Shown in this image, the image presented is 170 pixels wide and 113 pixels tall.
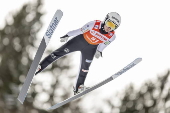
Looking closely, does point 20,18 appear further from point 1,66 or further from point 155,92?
point 155,92

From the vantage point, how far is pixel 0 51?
36.4 m

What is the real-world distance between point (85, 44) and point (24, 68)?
26.4 m

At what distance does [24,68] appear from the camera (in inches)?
1368

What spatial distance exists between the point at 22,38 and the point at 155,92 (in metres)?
14.9

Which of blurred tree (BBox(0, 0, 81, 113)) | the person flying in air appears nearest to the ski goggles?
the person flying in air

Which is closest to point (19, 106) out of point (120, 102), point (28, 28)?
point (28, 28)

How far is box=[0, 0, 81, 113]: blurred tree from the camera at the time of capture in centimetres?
3431

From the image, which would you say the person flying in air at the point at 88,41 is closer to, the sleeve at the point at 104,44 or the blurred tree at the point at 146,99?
the sleeve at the point at 104,44

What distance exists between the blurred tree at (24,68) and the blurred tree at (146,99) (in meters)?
4.63

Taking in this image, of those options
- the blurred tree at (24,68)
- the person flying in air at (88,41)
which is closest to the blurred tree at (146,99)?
the blurred tree at (24,68)

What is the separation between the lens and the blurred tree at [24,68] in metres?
34.3

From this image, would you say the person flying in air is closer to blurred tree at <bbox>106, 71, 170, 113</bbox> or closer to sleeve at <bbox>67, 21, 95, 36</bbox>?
sleeve at <bbox>67, 21, 95, 36</bbox>

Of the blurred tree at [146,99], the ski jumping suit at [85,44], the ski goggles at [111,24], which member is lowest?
the blurred tree at [146,99]

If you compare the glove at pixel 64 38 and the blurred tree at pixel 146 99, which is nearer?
the glove at pixel 64 38
